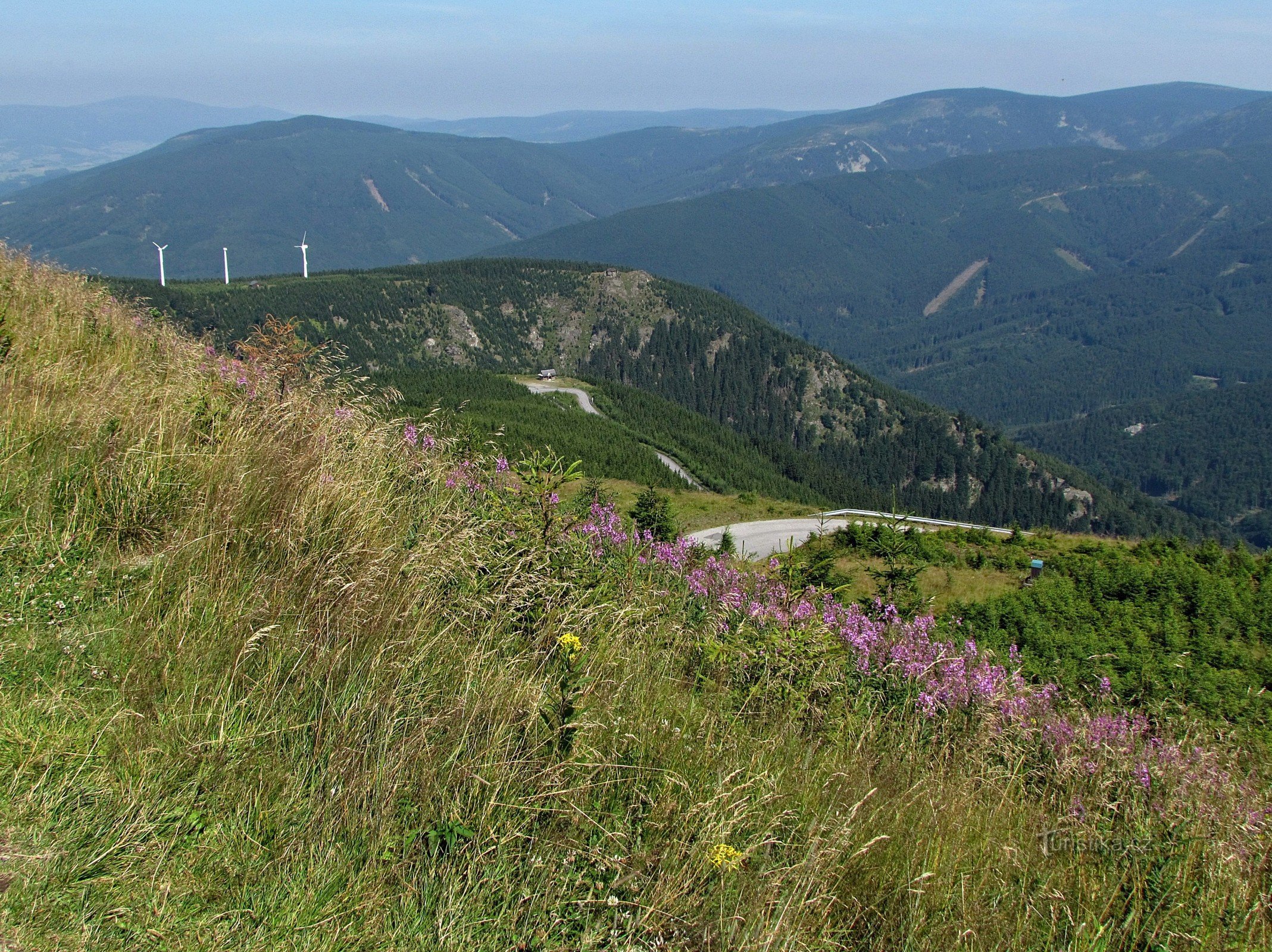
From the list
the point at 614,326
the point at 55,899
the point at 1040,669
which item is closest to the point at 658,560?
the point at 55,899

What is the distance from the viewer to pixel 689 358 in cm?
16438

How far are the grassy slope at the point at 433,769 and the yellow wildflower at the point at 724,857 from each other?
3 centimetres

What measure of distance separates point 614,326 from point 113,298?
156586 mm

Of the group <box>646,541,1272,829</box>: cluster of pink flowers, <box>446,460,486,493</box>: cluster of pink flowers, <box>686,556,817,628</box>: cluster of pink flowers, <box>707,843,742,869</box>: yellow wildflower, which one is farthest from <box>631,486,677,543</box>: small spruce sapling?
<box>707,843,742,869</box>: yellow wildflower

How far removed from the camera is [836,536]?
2484 cm

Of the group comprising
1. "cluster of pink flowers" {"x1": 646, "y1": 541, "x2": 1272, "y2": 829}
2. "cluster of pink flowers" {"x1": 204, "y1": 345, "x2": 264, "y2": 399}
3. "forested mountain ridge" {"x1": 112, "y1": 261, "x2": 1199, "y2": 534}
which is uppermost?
"cluster of pink flowers" {"x1": 204, "y1": 345, "x2": 264, "y2": 399}

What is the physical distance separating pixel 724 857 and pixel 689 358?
535 feet

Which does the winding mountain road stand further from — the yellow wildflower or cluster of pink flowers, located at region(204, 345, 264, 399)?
the yellow wildflower

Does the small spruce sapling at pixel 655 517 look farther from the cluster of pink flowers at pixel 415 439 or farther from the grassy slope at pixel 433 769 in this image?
the grassy slope at pixel 433 769

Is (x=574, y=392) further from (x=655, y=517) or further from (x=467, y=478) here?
(x=467, y=478)

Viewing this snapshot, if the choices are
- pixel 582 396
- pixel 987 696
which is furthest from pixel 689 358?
pixel 987 696

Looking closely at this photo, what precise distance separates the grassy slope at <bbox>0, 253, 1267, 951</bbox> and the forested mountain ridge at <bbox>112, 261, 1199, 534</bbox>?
344 ft

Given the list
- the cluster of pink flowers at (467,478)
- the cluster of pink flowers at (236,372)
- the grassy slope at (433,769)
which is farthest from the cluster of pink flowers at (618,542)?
the cluster of pink flowers at (236,372)

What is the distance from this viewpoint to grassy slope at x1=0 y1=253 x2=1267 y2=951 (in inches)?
121
